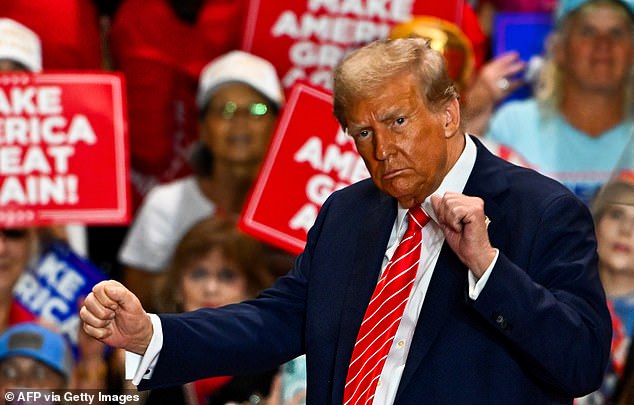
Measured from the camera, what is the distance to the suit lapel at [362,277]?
2467mm

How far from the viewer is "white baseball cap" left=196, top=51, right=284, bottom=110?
Answer: 495 centimetres

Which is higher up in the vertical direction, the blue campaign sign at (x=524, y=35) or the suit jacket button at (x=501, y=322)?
the suit jacket button at (x=501, y=322)

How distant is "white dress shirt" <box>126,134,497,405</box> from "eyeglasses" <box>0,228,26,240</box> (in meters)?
2.28

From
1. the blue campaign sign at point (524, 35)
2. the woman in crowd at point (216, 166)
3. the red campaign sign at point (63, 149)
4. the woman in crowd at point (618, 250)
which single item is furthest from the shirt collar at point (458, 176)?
the blue campaign sign at point (524, 35)

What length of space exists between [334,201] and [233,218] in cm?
199

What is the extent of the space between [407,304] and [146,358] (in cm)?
50

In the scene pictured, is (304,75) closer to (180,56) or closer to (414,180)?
(180,56)

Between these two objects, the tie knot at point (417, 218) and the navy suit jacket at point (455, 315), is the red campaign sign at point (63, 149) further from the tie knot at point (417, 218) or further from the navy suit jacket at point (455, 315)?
the tie knot at point (417, 218)

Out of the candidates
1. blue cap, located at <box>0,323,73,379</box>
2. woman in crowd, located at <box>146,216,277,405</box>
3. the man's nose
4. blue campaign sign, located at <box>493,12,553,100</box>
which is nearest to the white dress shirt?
the man's nose

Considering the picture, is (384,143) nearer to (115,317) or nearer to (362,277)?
(362,277)

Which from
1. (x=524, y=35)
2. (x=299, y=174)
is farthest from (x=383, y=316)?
(x=524, y=35)

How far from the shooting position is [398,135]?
2330 millimetres

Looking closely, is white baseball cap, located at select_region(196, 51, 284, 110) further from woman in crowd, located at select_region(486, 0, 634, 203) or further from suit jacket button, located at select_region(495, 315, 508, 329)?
suit jacket button, located at select_region(495, 315, 508, 329)

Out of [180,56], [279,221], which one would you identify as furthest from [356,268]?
[180,56]
